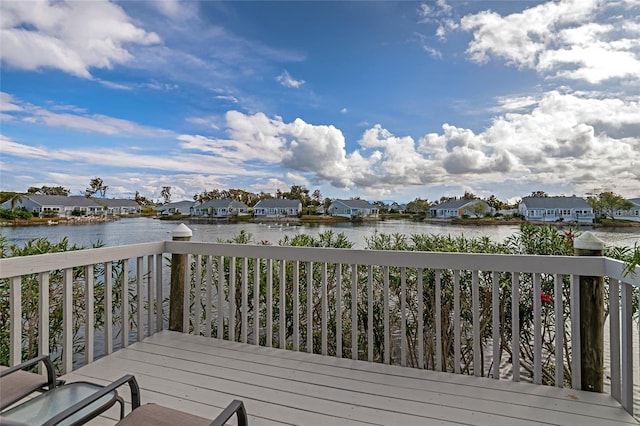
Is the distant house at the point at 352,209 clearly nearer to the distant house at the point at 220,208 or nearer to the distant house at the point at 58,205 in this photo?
the distant house at the point at 220,208

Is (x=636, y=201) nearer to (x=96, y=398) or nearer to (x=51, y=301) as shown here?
(x=96, y=398)

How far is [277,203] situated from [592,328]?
12.7 feet

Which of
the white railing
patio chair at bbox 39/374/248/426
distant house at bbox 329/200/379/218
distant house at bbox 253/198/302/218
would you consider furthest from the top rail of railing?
distant house at bbox 329/200/379/218

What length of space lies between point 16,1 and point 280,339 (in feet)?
12.0

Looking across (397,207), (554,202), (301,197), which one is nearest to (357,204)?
(397,207)

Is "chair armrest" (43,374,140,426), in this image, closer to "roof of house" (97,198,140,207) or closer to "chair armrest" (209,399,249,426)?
"chair armrest" (209,399,249,426)

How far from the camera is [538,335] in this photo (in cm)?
232

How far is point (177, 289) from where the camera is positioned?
3.28 meters

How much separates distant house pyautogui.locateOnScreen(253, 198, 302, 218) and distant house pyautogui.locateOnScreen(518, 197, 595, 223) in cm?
279

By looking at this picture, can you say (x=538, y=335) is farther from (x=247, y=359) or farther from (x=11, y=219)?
(x=11, y=219)

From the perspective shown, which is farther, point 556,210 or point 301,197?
point 301,197

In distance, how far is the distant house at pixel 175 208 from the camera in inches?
179

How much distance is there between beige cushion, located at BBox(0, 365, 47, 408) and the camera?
1.48m

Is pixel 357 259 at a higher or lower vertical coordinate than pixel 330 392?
higher
